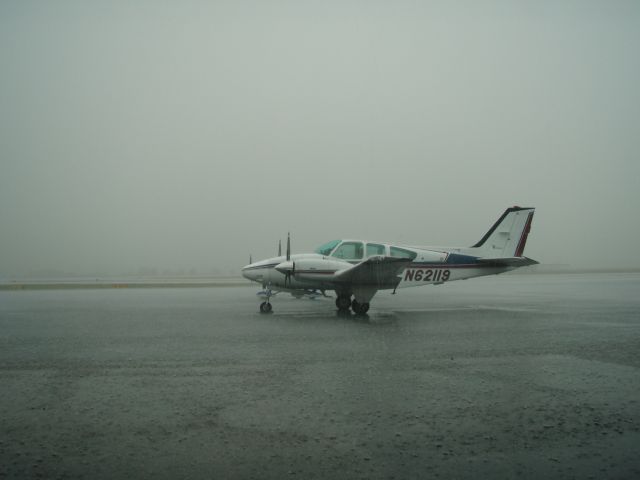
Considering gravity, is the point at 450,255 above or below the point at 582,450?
above

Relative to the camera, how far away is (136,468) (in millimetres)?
3555

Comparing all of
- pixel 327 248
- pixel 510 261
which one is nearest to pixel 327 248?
pixel 327 248

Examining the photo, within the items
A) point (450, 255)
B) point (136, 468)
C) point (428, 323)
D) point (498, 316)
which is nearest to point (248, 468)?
point (136, 468)

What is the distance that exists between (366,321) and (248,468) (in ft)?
35.7

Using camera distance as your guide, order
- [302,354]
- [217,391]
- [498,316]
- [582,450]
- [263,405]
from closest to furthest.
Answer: [582,450]
[263,405]
[217,391]
[302,354]
[498,316]

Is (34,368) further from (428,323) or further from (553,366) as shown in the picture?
(428,323)

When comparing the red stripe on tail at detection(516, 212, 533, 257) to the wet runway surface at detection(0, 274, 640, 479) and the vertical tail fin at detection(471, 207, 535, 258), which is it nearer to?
the vertical tail fin at detection(471, 207, 535, 258)

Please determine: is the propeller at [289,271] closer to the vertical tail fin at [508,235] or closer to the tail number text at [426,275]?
the tail number text at [426,275]

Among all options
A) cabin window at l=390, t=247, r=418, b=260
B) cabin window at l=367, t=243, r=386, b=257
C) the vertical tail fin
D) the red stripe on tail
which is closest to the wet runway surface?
cabin window at l=367, t=243, r=386, b=257

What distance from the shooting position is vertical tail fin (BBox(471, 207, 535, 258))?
20.8 meters

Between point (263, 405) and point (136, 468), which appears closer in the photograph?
point (136, 468)

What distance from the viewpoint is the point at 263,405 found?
5246mm

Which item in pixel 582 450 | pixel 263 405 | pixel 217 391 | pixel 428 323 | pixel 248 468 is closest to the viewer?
pixel 248 468

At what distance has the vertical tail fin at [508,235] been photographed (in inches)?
819
